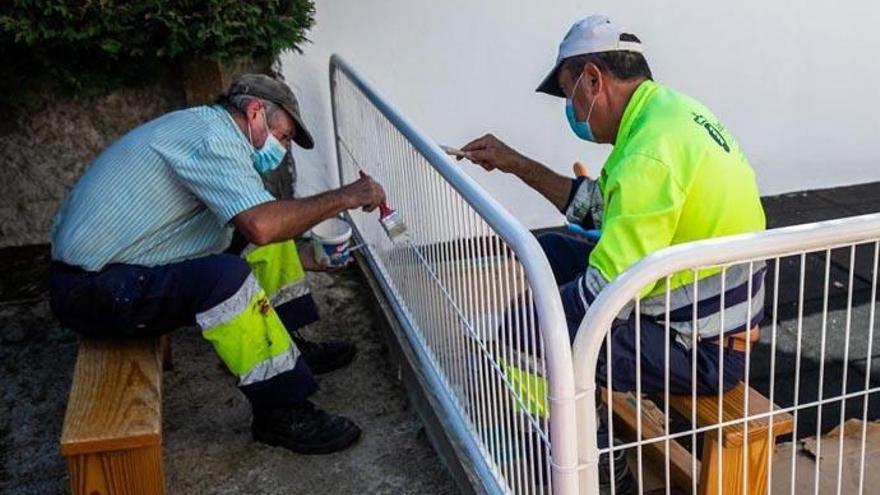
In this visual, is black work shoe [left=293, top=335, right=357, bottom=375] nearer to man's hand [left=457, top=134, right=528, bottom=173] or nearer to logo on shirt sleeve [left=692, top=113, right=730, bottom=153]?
man's hand [left=457, top=134, right=528, bottom=173]

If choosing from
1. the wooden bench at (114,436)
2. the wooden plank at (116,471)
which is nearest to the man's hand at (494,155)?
the wooden bench at (114,436)

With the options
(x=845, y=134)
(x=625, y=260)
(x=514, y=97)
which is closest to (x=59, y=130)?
(x=514, y=97)

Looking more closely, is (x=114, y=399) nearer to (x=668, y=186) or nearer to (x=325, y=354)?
(x=325, y=354)

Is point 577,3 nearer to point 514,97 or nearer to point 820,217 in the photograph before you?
point 514,97

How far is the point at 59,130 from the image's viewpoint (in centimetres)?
468

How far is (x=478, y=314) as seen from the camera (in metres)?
2.71

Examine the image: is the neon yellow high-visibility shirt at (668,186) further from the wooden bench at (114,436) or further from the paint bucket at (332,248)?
the paint bucket at (332,248)

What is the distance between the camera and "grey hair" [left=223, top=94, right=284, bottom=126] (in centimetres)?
338

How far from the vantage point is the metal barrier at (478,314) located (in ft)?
6.92

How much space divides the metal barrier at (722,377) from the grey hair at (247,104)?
1427 millimetres

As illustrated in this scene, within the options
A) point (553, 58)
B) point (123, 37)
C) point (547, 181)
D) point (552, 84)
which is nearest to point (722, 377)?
point (552, 84)

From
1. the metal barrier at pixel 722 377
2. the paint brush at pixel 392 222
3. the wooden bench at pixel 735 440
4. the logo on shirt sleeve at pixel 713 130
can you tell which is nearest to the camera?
the metal barrier at pixel 722 377

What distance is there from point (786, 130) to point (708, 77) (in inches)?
25.7

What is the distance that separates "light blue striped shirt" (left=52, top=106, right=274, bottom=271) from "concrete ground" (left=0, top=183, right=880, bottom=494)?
67cm
